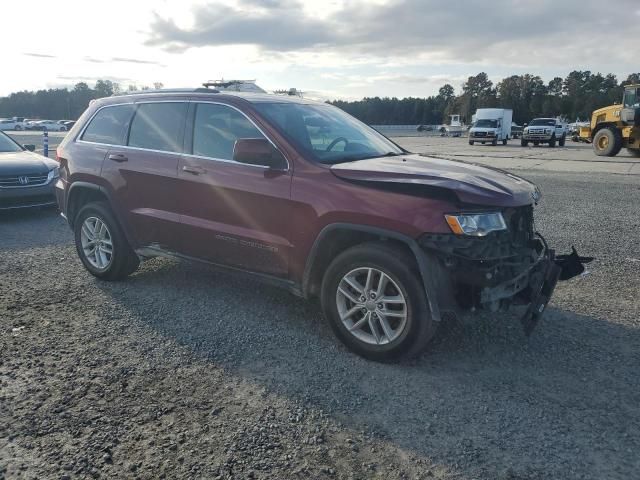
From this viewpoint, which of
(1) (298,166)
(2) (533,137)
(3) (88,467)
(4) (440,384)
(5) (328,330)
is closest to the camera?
(3) (88,467)

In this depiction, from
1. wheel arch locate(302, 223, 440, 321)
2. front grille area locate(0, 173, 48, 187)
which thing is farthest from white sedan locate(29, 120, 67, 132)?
wheel arch locate(302, 223, 440, 321)

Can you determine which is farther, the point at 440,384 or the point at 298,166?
the point at 298,166

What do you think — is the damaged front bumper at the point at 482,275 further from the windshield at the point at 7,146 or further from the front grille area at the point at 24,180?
the windshield at the point at 7,146

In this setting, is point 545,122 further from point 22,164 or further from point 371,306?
point 371,306

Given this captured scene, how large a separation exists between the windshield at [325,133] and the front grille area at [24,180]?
20.1 ft

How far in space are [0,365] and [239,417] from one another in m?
1.90

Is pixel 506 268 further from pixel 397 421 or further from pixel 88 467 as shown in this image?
pixel 88 467

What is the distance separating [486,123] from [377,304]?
3597 cm

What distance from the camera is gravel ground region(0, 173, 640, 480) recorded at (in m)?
2.76

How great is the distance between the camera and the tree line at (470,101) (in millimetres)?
105500

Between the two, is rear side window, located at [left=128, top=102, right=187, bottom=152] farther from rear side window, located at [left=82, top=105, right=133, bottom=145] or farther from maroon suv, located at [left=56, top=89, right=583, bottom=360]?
rear side window, located at [left=82, top=105, right=133, bottom=145]

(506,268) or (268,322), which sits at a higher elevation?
(506,268)

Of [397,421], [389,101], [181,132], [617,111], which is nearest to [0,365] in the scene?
[181,132]

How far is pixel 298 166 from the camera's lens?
410 cm
